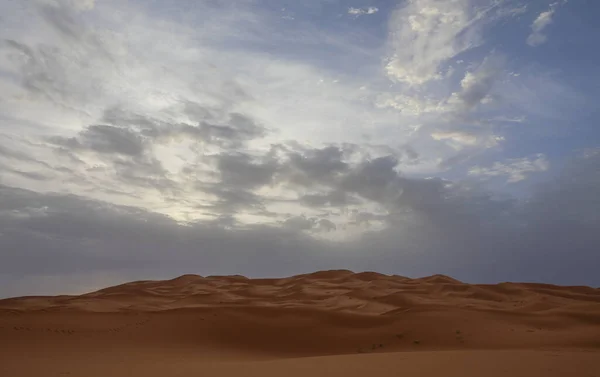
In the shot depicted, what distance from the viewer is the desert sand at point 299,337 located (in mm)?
7445

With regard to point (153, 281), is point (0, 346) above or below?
below

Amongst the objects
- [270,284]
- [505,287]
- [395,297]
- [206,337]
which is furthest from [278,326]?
[505,287]

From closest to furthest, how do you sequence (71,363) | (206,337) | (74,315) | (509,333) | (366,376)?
(366,376) → (71,363) → (509,333) → (206,337) → (74,315)

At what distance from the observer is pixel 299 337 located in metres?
12.1

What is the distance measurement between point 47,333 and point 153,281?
48.4ft

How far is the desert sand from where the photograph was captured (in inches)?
293

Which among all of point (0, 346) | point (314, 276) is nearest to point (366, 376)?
point (0, 346)

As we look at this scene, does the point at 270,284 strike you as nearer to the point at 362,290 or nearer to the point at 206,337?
the point at 362,290

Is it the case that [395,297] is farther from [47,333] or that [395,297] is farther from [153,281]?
[153,281]

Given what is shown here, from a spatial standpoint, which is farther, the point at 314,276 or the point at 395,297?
the point at 314,276

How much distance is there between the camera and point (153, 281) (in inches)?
1024

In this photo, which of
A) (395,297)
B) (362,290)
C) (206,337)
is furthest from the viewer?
(362,290)

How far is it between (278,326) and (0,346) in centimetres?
708

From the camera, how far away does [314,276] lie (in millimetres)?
26328
